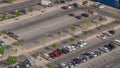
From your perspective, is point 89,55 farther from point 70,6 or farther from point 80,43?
point 70,6

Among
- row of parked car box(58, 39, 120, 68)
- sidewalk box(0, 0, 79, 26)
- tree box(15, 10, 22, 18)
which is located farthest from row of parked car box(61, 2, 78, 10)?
row of parked car box(58, 39, 120, 68)

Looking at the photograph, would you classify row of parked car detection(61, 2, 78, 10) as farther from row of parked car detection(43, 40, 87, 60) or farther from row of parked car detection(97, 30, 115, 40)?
row of parked car detection(43, 40, 87, 60)

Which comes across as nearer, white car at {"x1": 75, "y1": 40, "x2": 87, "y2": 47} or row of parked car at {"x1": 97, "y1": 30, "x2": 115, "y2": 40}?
white car at {"x1": 75, "y1": 40, "x2": 87, "y2": 47}

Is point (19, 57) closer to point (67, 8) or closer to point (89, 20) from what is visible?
point (89, 20)

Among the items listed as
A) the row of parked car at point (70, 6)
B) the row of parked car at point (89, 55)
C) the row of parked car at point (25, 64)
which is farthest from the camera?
the row of parked car at point (70, 6)

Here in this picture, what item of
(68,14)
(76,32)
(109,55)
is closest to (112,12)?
(68,14)

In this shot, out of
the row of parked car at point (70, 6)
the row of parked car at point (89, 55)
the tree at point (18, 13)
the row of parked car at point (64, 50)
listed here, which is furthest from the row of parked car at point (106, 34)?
the tree at point (18, 13)

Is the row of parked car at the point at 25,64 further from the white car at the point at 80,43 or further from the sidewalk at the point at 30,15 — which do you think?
the sidewalk at the point at 30,15
